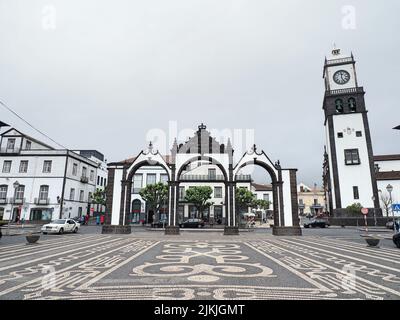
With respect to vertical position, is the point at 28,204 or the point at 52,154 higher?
the point at 52,154

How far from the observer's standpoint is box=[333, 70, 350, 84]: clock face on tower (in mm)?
42656

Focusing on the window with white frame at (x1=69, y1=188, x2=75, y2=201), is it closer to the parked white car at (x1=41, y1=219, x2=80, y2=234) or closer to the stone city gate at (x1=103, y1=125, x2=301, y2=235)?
the parked white car at (x1=41, y1=219, x2=80, y2=234)

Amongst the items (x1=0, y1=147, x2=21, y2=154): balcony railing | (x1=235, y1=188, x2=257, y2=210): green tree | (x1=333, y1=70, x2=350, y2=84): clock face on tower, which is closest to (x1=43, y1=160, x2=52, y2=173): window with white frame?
(x1=0, y1=147, x2=21, y2=154): balcony railing

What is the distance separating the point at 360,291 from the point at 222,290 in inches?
112

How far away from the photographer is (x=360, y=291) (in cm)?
511

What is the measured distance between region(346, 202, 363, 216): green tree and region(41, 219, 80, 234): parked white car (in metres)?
37.3

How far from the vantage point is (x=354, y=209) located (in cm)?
3719

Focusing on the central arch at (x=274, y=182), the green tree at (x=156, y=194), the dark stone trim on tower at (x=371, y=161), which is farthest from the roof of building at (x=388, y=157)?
the green tree at (x=156, y=194)

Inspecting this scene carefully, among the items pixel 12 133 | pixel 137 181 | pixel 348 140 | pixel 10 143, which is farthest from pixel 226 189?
pixel 12 133

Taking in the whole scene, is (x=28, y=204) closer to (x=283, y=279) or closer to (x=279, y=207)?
(x=279, y=207)

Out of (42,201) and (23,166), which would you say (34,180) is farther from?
(42,201)

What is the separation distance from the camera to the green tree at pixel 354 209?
37.1m

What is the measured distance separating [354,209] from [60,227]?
38597 mm
